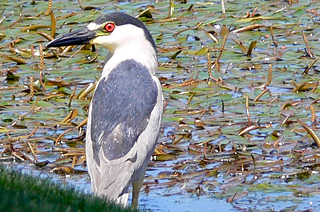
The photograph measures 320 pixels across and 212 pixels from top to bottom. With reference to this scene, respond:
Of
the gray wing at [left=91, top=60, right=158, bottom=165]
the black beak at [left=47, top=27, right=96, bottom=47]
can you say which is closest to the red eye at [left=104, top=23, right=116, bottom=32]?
the black beak at [left=47, top=27, right=96, bottom=47]

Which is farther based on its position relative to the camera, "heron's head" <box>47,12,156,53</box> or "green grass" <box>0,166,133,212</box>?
"heron's head" <box>47,12,156,53</box>

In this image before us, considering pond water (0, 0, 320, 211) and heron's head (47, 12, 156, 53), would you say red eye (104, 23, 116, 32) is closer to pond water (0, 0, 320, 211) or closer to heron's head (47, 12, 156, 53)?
heron's head (47, 12, 156, 53)

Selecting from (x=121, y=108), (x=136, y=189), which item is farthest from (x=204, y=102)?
(x=121, y=108)

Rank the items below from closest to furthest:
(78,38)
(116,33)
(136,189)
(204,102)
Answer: (136,189)
(116,33)
(78,38)
(204,102)

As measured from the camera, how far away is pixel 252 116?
302 inches

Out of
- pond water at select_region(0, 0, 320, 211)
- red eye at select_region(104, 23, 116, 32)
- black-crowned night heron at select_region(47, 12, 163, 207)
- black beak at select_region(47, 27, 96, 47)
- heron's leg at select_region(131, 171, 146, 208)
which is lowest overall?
pond water at select_region(0, 0, 320, 211)

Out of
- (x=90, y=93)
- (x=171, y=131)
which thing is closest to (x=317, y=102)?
(x=171, y=131)

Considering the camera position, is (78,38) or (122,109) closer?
(122,109)

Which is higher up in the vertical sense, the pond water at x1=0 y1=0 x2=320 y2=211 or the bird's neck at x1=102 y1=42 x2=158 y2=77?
the bird's neck at x1=102 y1=42 x2=158 y2=77

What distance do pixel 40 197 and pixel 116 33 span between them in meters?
2.30

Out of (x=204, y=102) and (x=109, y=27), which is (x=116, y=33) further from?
(x=204, y=102)

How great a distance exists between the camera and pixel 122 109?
19.2 ft

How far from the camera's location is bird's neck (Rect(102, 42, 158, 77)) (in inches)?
252

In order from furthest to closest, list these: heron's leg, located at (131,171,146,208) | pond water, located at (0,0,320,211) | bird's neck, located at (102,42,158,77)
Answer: pond water, located at (0,0,320,211) < bird's neck, located at (102,42,158,77) < heron's leg, located at (131,171,146,208)
